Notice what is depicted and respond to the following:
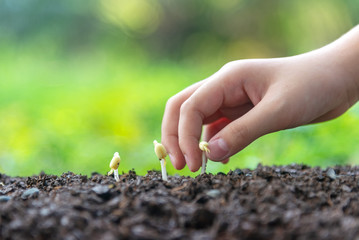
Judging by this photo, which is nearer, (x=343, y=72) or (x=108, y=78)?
(x=343, y=72)

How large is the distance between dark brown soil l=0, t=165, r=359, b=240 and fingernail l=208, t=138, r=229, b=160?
6.5 inches

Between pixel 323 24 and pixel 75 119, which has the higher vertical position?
pixel 323 24

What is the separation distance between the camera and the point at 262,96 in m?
1.37

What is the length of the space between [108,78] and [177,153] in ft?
13.6

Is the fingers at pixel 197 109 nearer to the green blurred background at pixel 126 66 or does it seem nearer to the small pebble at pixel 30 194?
the small pebble at pixel 30 194

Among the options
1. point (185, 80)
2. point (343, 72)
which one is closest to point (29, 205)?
point (343, 72)

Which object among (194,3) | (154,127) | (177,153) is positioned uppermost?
(194,3)

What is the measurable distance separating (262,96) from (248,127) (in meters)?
0.17

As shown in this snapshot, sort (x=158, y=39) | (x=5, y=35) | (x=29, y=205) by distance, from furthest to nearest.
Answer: (x=158, y=39)
(x=5, y=35)
(x=29, y=205)

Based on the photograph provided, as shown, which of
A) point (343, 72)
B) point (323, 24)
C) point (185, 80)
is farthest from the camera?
point (323, 24)

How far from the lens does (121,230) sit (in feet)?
2.39

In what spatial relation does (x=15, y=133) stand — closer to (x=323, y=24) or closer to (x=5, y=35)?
(x=5, y=35)

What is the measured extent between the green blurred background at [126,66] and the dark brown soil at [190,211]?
1.20m

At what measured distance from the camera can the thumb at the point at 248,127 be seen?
1.25 meters
